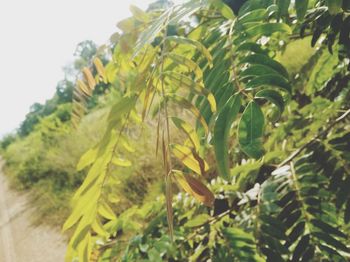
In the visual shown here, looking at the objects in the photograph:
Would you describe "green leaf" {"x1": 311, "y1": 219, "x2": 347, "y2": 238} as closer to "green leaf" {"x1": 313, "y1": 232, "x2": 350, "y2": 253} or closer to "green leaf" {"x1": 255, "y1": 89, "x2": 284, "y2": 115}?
"green leaf" {"x1": 313, "y1": 232, "x2": 350, "y2": 253}

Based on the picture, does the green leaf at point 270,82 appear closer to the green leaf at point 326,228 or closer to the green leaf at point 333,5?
the green leaf at point 333,5

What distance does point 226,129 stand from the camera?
0.35m

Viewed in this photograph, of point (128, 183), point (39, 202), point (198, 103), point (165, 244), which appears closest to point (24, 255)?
point (128, 183)

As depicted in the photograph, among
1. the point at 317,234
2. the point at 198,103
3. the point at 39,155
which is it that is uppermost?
the point at 198,103

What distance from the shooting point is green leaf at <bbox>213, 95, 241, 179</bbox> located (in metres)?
0.34

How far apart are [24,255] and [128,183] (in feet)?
4.60

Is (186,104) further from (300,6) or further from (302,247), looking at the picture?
(302,247)

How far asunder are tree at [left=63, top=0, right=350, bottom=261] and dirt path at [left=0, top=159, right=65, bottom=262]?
3.14 m

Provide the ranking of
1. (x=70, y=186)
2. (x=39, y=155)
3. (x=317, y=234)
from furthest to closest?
(x=39, y=155)
(x=70, y=186)
(x=317, y=234)

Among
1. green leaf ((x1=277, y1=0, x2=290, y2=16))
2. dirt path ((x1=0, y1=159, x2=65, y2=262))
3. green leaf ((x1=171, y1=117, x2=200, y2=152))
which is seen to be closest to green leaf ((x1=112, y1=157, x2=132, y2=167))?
green leaf ((x1=171, y1=117, x2=200, y2=152))

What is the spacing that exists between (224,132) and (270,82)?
0.08 metres

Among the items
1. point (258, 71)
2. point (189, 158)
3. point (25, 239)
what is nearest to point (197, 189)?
point (189, 158)

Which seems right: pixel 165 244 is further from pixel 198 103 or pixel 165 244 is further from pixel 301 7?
pixel 301 7

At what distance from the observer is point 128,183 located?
14.8ft
